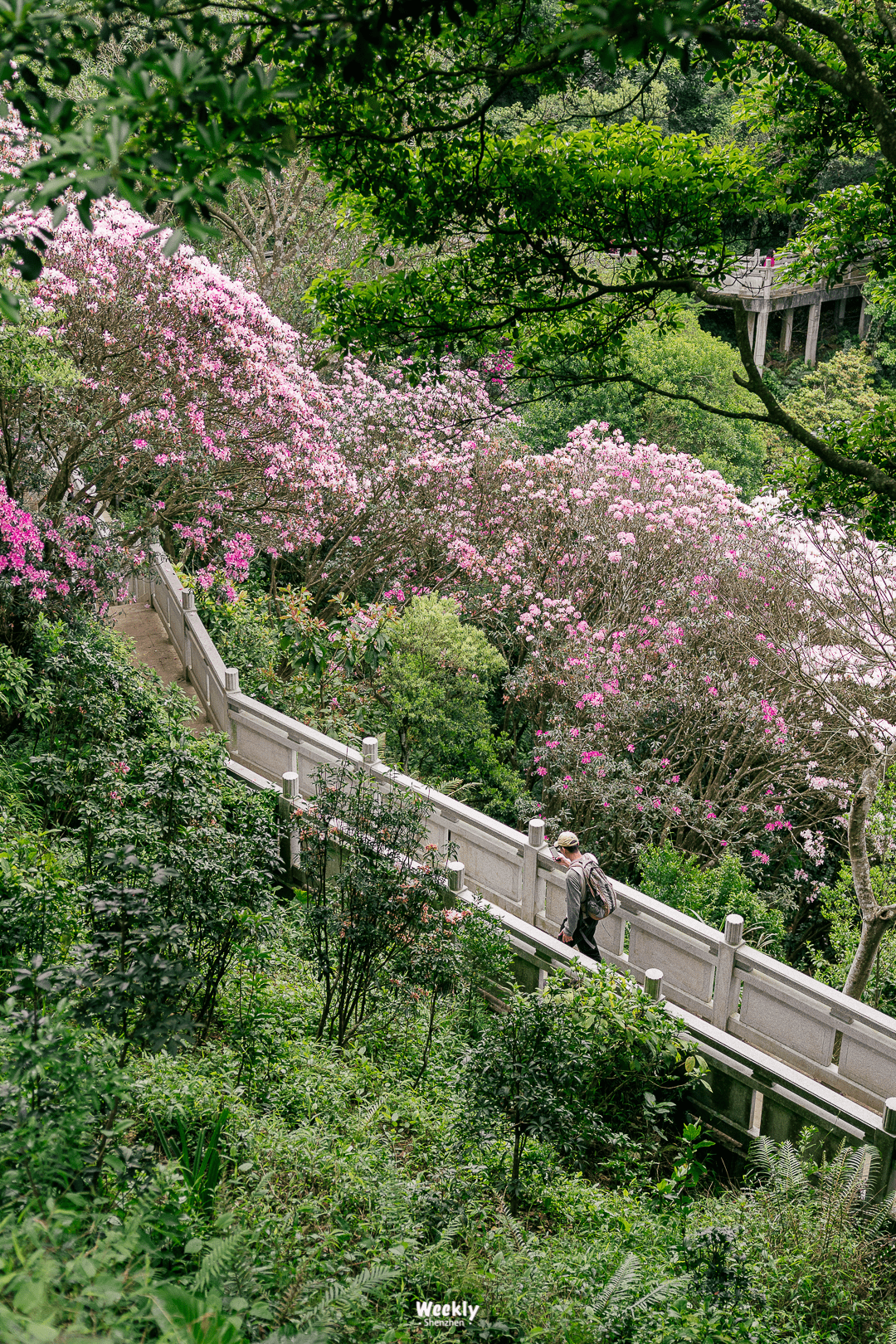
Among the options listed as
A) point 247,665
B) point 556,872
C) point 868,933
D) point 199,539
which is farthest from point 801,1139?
point 199,539

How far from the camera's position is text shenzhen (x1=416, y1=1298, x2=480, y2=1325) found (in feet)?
11.3

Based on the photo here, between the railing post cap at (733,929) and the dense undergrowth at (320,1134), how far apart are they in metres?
0.84

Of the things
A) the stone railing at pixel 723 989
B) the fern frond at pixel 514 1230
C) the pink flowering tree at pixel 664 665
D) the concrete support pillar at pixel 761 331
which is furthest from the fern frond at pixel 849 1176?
the concrete support pillar at pixel 761 331

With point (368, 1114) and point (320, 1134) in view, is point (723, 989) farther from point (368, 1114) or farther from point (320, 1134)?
point (320, 1134)

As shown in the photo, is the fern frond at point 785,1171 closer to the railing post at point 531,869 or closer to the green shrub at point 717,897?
the railing post at point 531,869

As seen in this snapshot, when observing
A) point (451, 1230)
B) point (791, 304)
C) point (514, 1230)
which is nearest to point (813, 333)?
point (791, 304)

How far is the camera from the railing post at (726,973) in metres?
6.53

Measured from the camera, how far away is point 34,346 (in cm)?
789

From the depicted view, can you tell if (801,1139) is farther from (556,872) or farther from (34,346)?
(34,346)

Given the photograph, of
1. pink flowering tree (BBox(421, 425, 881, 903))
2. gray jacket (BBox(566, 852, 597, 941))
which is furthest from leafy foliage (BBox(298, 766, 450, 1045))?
pink flowering tree (BBox(421, 425, 881, 903))

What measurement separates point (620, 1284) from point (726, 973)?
335cm

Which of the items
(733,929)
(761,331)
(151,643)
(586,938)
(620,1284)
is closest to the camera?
(620,1284)

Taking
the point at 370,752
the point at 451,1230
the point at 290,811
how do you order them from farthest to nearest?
the point at 290,811
the point at 370,752
the point at 451,1230

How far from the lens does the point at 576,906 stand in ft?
23.4
